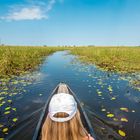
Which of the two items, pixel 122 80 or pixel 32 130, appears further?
pixel 122 80

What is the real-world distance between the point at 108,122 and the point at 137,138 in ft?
3.50

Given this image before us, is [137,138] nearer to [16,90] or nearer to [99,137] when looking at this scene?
[99,137]

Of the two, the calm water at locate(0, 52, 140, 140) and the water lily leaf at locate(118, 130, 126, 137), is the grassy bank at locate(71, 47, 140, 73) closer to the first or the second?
the calm water at locate(0, 52, 140, 140)

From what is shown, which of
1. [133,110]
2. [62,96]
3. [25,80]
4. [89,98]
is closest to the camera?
[62,96]

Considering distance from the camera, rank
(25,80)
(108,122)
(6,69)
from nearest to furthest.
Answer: (108,122)
(25,80)
(6,69)

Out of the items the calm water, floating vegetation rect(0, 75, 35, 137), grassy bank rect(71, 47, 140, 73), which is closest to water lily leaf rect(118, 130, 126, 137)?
the calm water

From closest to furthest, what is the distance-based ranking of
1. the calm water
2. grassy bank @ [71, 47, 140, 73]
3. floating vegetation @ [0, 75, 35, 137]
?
the calm water < floating vegetation @ [0, 75, 35, 137] < grassy bank @ [71, 47, 140, 73]

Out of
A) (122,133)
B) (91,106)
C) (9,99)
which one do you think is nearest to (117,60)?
(91,106)

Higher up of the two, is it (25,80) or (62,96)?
(62,96)

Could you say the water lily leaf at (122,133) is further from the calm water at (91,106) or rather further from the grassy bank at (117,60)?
the grassy bank at (117,60)

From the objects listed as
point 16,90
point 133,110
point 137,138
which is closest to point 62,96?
point 137,138

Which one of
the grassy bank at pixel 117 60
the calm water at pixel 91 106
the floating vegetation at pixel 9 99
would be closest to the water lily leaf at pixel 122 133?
the calm water at pixel 91 106

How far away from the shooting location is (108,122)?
5762 mm

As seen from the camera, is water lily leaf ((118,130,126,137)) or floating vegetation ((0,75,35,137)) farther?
floating vegetation ((0,75,35,137))
